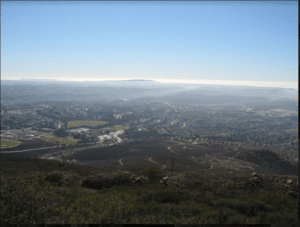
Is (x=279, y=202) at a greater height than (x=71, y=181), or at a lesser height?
greater

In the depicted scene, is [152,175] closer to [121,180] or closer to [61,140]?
[121,180]

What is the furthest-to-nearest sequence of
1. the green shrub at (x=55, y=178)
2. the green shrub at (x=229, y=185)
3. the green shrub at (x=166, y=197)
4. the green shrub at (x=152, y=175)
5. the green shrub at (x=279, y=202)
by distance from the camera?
the green shrub at (x=152, y=175)
the green shrub at (x=55, y=178)
the green shrub at (x=229, y=185)
the green shrub at (x=166, y=197)
the green shrub at (x=279, y=202)

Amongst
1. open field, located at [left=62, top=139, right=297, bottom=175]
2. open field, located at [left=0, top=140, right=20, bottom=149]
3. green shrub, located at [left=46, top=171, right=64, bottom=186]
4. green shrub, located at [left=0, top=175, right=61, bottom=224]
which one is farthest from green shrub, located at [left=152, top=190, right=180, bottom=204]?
open field, located at [left=0, top=140, right=20, bottom=149]

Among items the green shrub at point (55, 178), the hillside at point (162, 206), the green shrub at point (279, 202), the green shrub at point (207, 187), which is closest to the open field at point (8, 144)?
the green shrub at point (55, 178)

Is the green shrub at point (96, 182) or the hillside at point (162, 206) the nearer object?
the hillside at point (162, 206)

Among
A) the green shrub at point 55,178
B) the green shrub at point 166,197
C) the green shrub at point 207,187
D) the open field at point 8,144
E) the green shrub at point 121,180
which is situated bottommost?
the open field at point 8,144

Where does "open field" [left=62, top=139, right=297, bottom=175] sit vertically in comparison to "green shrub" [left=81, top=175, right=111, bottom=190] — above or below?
below

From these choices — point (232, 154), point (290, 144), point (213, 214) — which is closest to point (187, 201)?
point (213, 214)

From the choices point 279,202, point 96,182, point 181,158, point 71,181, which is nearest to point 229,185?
point 279,202

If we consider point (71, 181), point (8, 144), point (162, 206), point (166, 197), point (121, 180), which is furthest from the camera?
point (8, 144)

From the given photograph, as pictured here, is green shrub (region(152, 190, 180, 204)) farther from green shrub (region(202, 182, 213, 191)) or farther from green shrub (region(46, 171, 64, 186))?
green shrub (region(46, 171, 64, 186))

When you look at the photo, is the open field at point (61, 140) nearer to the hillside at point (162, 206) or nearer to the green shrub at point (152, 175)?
the green shrub at point (152, 175)

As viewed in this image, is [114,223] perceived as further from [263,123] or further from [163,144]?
[263,123]
